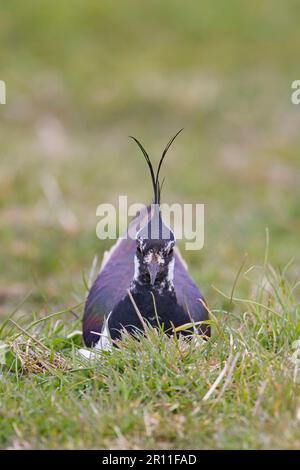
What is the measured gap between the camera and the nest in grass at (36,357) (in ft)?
13.7

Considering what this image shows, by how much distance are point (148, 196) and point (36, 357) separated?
4919 mm

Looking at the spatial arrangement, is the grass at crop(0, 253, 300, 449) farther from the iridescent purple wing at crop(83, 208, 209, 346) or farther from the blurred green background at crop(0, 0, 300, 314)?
the blurred green background at crop(0, 0, 300, 314)

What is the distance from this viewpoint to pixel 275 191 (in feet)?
31.3

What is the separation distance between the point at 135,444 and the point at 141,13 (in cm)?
1054

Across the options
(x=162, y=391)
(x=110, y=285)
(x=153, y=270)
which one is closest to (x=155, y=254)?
(x=153, y=270)

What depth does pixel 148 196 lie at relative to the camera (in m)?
9.02

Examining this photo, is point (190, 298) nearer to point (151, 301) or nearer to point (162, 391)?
point (151, 301)

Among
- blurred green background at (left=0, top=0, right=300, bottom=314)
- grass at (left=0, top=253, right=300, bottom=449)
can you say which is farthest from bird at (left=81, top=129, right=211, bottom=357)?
blurred green background at (left=0, top=0, right=300, bottom=314)

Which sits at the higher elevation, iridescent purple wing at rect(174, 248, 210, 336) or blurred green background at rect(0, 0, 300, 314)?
blurred green background at rect(0, 0, 300, 314)

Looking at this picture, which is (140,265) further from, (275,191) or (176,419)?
(275,191)

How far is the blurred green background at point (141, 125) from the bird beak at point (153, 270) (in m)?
1.85

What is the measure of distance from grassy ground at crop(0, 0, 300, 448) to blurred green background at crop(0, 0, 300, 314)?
0.02 meters

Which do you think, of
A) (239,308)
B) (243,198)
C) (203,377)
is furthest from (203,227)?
(203,377)

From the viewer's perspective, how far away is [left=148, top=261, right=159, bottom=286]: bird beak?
452 cm
